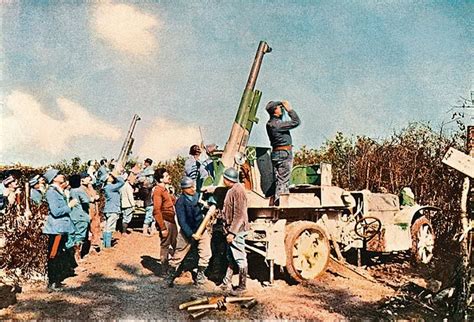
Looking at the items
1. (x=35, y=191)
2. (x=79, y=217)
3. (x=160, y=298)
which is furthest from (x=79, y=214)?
(x=160, y=298)

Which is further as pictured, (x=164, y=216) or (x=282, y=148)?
(x=164, y=216)

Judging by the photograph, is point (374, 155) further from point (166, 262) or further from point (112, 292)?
point (112, 292)

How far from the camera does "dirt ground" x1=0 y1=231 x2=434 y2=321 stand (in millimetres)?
5777

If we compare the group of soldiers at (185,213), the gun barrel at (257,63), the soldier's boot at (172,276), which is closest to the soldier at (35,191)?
the group of soldiers at (185,213)

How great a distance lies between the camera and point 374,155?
11461 mm

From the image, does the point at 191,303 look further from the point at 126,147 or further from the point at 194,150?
the point at 126,147

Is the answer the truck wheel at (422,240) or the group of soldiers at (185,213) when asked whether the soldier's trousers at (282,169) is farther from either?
the truck wheel at (422,240)

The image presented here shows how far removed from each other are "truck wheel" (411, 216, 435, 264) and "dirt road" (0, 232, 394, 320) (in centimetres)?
160

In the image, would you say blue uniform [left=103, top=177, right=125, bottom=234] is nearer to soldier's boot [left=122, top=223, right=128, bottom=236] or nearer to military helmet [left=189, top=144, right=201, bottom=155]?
soldier's boot [left=122, top=223, right=128, bottom=236]

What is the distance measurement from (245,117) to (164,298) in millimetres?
3291

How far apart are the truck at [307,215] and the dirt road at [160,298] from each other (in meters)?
0.46

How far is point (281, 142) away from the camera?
777cm

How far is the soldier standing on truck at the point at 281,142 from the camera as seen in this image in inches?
301

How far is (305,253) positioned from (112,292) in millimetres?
2641
